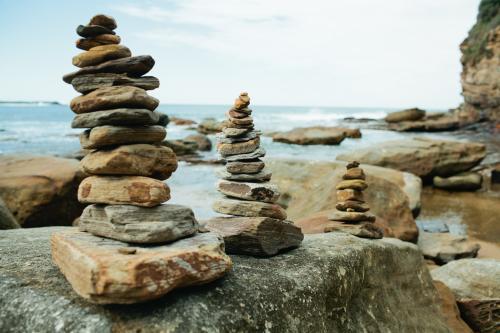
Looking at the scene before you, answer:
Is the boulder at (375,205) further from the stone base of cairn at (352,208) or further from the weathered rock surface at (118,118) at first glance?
the weathered rock surface at (118,118)

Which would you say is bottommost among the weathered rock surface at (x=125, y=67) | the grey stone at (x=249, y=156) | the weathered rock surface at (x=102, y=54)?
the grey stone at (x=249, y=156)

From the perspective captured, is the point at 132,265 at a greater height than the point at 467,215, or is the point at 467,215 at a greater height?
the point at 132,265

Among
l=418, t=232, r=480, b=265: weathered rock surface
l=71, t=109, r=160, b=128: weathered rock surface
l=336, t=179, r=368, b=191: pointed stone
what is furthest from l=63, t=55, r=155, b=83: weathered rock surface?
l=418, t=232, r=480, b=265: weathered rock surface

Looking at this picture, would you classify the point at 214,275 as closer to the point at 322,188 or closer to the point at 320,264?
the point at 320,264

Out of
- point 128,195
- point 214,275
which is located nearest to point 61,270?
point 128,195

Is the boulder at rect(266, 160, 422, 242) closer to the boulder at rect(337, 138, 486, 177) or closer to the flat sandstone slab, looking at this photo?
the flat sandstone slab

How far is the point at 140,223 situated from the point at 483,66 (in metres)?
55.1

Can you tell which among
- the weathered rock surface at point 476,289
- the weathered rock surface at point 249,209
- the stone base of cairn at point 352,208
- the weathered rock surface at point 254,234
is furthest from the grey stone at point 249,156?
the weathered rock surface at point 476,289

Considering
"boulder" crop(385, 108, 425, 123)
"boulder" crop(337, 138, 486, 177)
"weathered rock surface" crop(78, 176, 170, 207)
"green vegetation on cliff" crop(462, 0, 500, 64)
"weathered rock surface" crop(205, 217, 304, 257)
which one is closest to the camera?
"weathered rock surface" crop(78, 176, 170, 207)

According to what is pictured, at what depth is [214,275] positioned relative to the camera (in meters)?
3.94

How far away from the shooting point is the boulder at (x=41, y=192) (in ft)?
33.2

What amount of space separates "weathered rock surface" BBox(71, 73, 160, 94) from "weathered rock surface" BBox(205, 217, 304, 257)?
72.8 inches

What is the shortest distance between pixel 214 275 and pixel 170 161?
131 cm

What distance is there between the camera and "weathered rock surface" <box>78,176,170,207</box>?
4238 millimetres
